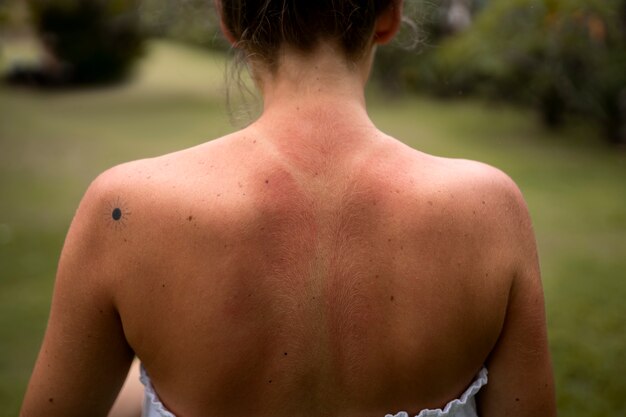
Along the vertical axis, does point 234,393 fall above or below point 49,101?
above

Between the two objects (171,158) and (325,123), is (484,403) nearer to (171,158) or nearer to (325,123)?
(325,123)

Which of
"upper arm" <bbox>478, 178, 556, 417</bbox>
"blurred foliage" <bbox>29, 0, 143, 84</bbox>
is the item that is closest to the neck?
"upper arm" <bbox>478, 178, 556, 417</bbox>

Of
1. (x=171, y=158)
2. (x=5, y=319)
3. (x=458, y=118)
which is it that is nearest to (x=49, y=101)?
(x=458, y=118)

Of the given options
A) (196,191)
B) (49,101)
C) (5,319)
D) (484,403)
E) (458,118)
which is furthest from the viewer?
(49,101)

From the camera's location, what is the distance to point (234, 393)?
3.82 ft

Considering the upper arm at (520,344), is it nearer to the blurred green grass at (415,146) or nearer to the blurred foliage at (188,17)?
the blurred foliage at (188,17)

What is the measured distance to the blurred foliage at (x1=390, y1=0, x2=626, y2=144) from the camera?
6094 millimetres

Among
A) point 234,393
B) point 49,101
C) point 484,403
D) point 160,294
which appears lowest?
point 49,101

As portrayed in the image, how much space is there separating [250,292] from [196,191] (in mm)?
180

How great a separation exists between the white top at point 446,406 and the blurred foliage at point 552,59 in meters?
4.43

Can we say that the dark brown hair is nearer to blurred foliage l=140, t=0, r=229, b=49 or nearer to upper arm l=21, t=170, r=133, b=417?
blurred foliage l=140, t=0, r=229, b=49

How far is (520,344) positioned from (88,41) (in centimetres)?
1186

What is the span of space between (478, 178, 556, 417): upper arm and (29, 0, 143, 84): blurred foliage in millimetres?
10892

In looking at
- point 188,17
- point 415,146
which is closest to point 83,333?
point 188,17
